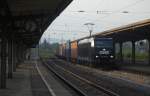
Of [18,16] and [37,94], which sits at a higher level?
[18,16]

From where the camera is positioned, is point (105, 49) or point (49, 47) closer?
point (105, 49)

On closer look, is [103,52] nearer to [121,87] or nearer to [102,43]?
[102,43]

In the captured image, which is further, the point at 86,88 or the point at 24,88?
the point at 86,88

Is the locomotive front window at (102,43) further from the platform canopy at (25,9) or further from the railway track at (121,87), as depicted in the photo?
the platform canopy at (25,9)

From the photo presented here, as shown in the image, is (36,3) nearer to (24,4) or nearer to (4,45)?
(24,4)

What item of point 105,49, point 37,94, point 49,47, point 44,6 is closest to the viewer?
point 37,94

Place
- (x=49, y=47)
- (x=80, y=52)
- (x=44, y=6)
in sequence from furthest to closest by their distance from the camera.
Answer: (x=49, y=47)
(x=80, y=52)
(x=44, y=6)

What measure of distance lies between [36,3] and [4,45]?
234 centimetres

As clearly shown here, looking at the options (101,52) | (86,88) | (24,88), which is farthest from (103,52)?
(24,88)

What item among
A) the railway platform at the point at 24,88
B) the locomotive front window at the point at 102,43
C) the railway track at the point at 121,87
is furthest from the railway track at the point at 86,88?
the locomotive front window at the point at 102,43

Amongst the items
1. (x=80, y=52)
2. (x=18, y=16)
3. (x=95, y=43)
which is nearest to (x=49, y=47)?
(x=80, y=52)

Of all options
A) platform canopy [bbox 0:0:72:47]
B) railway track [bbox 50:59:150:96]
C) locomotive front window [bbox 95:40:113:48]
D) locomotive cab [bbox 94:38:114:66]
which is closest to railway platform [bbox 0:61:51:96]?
platform canopy [bbox 0:0:72:47]

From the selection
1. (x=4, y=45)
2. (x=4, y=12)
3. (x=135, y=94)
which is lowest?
(x=135, y=94)

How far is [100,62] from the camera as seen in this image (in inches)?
1839
